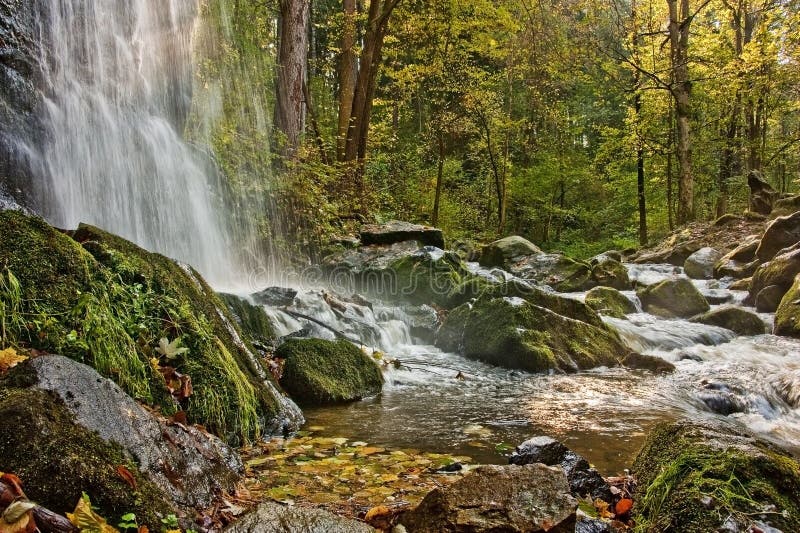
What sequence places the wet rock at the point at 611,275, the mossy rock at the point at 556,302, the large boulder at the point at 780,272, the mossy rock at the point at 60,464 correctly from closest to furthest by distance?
1. the mossy rock at the point at 60,464
2. the mossy rock at the point at 556,302
3. the large boulder at the point at 780,272
4. the wet rock at the point at 611,275

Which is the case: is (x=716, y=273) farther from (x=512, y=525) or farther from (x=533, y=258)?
(x=512, y=525)

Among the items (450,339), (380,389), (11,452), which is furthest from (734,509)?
(450,339)

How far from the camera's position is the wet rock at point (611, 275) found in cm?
1516

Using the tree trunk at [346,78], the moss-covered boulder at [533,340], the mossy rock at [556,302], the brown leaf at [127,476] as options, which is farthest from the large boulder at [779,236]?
the brown leaf at [127,476]

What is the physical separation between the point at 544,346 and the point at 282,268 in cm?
767

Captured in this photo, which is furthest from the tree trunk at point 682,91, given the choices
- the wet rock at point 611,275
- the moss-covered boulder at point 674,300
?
the moss-covered boulder at point 674,300

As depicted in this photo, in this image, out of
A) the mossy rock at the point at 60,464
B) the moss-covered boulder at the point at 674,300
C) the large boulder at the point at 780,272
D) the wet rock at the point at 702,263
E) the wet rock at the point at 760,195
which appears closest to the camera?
the mossy rock at the point at 60,464

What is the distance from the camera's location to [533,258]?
1798 cm

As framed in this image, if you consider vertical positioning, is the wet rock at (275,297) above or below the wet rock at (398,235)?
below

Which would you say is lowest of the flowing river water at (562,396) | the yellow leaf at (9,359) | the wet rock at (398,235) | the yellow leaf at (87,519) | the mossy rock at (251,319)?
the flowing river water at (562,396)

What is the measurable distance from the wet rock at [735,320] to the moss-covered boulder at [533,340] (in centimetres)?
316

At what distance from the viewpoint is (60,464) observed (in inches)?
76.2

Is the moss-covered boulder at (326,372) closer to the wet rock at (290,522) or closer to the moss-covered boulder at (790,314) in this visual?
the wet rock at (290,522)

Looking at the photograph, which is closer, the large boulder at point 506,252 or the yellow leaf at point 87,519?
the yellow leaf at point 87,519
